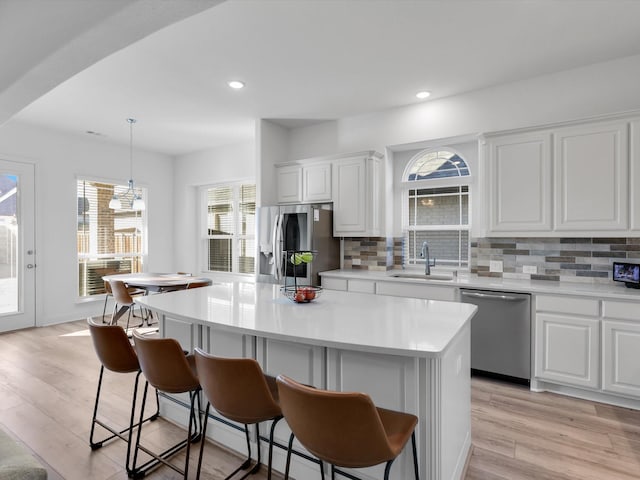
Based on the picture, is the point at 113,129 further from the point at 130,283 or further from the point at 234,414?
the point at 234,414

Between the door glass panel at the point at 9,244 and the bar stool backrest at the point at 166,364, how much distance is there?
14.4 feet

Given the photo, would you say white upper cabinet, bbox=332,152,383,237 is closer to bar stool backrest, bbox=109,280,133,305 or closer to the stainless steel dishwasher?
the stainless steel dishwasher

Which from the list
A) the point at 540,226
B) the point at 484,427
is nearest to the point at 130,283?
the point at 484,427

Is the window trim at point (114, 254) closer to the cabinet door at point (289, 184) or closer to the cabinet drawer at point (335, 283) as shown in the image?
the cabinet door at point (289, 184)

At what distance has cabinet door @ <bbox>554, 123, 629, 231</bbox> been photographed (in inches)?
112

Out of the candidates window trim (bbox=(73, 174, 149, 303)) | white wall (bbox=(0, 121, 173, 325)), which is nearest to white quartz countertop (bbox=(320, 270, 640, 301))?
window trim (bbox=(73, 174, 149, 303))

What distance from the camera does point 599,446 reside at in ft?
7.34

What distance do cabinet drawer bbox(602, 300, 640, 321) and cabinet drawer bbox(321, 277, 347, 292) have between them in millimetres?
2277

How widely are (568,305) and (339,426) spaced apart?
253 centimetres

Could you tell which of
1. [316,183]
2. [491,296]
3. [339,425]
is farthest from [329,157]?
[339,425]

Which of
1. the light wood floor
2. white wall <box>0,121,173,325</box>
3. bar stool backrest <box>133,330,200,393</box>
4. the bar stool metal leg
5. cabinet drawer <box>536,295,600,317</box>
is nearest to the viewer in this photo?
bar stool backrest <box>133,330,200,393</box>

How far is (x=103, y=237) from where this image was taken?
230 inches

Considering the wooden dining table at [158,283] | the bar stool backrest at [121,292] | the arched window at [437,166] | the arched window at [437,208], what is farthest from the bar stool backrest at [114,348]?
the arched window at [437,166]

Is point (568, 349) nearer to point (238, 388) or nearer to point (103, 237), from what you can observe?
point (238, 388)
